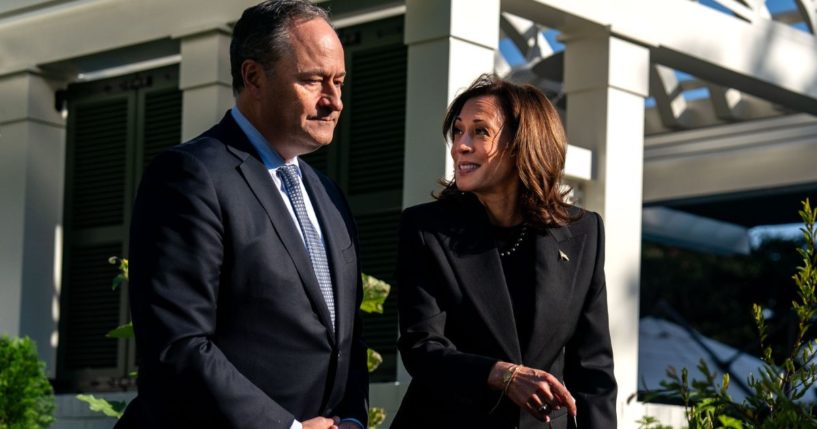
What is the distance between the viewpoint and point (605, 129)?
7.58m

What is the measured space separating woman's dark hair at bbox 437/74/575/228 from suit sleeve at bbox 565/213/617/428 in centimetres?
21

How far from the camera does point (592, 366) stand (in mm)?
3379

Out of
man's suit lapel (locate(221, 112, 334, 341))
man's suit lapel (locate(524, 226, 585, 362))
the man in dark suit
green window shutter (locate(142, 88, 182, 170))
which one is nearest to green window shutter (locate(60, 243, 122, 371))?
green window shutter (locate(142, 88, 182, 170))

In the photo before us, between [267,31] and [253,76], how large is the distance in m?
0.10

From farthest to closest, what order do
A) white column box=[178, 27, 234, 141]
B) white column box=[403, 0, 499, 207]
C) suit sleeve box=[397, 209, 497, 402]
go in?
white column box=[178, 27, 234, 141], white column box=[403, 0, 499, 207], suit sleeve box=[397, 209, 497, 402]

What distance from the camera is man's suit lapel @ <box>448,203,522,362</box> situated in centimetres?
330

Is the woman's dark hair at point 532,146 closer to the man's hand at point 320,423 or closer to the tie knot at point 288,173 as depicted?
the tie knot at point 288,173

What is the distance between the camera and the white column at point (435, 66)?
6.82 meters

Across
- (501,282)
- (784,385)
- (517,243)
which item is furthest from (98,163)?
(784,385)

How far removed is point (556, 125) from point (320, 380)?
1.02 meters

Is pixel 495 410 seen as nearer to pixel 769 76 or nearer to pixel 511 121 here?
pixel 511 121

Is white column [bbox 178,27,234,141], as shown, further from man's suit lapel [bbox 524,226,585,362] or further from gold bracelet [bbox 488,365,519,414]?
gold bracelet [bbox 488,365,519,414]

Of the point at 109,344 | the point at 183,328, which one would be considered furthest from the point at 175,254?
the point at 109,344

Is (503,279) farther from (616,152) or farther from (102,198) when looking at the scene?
(102,198)
